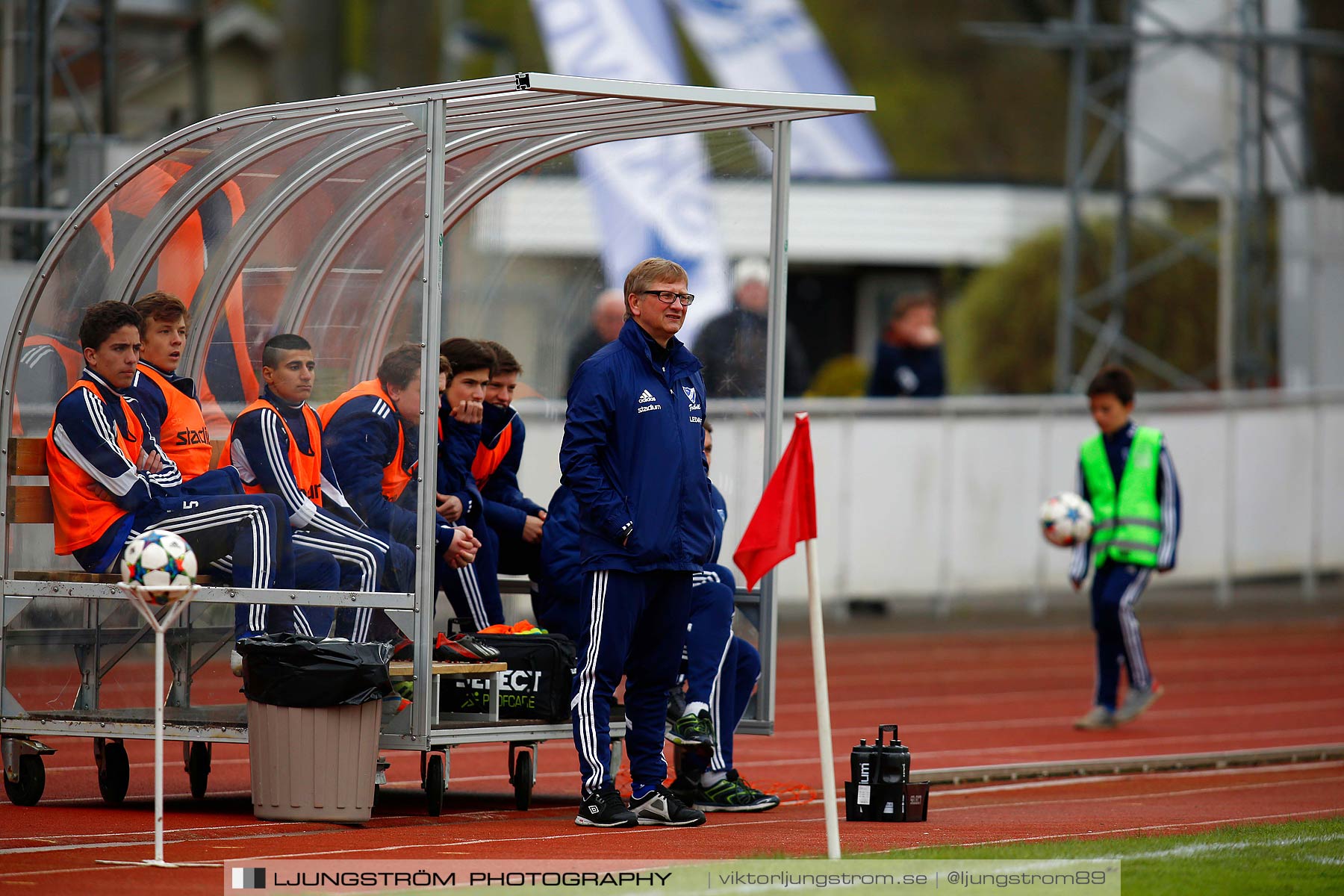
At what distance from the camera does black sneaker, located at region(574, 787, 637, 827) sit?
8.41 metres

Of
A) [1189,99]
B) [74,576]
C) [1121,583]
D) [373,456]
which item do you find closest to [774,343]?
[373,456]

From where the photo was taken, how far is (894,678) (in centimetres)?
1565

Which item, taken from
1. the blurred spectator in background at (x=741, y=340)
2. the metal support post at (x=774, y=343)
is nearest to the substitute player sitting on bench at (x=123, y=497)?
the metal support post at (x=774, y=343)

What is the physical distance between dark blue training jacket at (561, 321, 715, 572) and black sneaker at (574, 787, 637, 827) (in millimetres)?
952

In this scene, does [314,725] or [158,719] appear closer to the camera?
[158,719]

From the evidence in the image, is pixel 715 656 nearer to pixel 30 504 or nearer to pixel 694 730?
pixel 694 730

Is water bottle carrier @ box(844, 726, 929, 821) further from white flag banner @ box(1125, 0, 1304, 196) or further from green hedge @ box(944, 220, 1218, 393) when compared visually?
Answer: green hedge @ box(944, 220, 1218, 393)

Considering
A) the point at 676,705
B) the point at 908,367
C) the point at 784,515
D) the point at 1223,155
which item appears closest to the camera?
the point at 784,515

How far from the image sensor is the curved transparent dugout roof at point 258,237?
9.13 m

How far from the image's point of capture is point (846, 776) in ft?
35.1

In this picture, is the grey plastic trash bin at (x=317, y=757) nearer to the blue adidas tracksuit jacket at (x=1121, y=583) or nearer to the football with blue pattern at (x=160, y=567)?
the football with blue pattern at (x=160, y=567)

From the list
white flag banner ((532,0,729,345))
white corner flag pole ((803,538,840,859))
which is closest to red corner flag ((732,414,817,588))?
white corner flag pole ((803,538,840,859))

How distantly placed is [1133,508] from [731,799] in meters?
4.79

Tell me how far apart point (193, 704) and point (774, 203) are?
3678 mm
